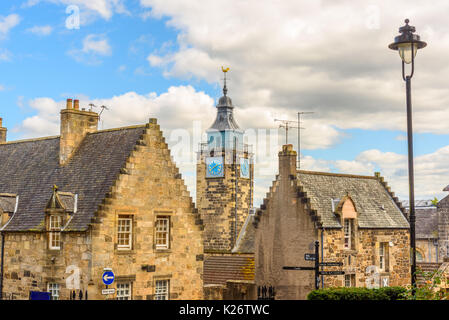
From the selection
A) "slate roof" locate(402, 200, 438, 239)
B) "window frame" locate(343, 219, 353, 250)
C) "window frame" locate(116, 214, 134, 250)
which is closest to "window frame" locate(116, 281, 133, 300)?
"window frame" locate(116, 214, 134, 250)

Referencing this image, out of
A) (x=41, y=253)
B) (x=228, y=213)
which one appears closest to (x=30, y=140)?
(x=41, y=253)

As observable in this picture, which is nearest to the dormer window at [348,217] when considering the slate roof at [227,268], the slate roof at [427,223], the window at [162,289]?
the slate roof at [227,268]

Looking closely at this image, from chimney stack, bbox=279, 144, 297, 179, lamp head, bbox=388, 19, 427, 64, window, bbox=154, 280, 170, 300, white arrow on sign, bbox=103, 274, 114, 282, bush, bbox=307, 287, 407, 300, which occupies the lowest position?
window, bbox=154, 280, 170, 300

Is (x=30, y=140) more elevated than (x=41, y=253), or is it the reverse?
(x=30, y=140)

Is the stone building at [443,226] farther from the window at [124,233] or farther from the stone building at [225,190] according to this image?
the window at [124,233]

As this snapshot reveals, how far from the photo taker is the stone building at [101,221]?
86.2 feet

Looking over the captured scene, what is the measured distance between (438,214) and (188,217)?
30775 millimetres

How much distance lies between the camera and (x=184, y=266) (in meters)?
29.7

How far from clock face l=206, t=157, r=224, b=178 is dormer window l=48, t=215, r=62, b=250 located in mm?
26167

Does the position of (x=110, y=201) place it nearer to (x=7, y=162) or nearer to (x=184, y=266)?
(x=184, y=266)

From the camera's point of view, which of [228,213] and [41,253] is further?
[228,213]

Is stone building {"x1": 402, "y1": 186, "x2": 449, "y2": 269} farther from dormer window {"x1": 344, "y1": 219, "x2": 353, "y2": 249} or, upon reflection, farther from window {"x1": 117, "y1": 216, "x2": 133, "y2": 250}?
window {"x1": 117, "y1": 216, "x2": 133, "y2": 250}

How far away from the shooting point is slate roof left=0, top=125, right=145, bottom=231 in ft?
90.0
